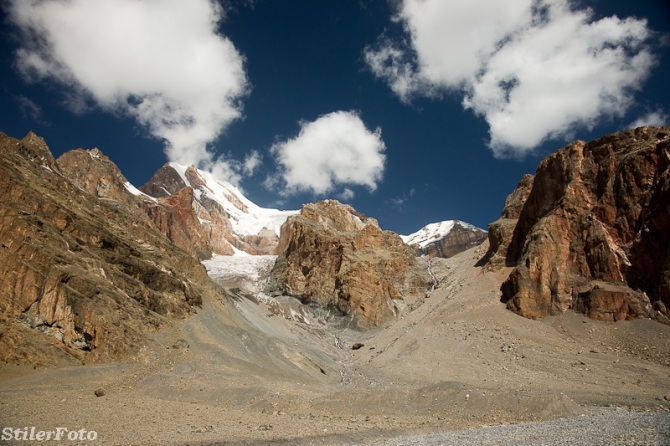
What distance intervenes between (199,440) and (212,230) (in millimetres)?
149082

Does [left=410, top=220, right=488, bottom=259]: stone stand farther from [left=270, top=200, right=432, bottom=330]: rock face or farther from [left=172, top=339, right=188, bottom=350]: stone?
[left=172, top=339, right=188, bottom=350]: stone

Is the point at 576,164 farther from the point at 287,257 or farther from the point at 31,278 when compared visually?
the point at 287,257

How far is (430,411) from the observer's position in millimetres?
22688

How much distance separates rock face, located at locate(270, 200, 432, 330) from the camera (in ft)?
254

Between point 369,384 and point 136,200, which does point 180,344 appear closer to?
point 369,384

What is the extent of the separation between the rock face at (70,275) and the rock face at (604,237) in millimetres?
40907

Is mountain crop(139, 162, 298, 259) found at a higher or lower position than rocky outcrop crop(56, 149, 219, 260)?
higher

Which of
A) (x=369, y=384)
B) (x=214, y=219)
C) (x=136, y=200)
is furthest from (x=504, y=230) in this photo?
(x=214, y=219)

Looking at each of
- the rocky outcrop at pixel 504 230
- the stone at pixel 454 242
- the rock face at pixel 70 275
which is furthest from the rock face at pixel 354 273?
the stone at pixel 454 242

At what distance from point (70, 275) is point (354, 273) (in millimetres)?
59808

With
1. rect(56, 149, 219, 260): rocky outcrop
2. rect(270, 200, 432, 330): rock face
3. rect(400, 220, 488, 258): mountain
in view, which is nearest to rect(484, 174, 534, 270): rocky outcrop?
rect(270, 200, 432, 330): rock face

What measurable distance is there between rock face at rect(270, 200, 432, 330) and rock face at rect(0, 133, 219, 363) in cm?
Answer: 4156

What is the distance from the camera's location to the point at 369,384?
121ft

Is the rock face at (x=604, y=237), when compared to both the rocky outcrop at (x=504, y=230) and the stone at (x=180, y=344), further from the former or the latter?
the stone at (x=180, y=344)
